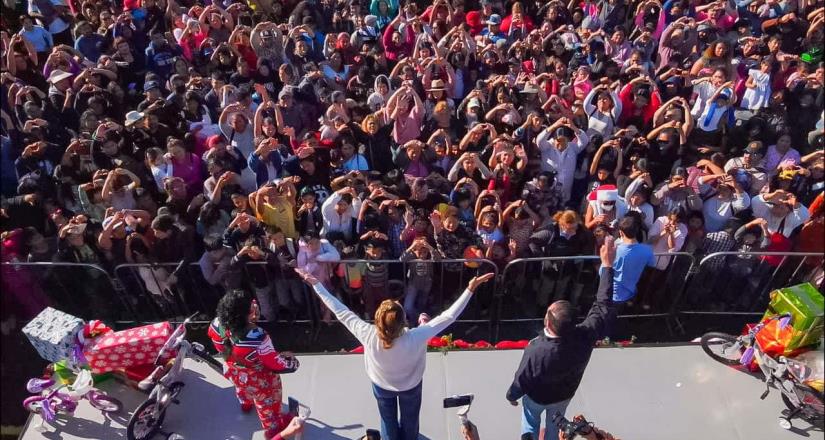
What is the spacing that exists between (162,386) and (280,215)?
2.06 meters

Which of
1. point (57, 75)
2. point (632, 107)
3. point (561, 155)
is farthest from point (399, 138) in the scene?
point (57, 75)

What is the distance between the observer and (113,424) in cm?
500

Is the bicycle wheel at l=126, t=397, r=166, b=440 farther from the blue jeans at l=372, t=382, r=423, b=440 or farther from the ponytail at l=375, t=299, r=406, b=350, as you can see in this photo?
the ponytail at l=375, t=299, r=406, b=350

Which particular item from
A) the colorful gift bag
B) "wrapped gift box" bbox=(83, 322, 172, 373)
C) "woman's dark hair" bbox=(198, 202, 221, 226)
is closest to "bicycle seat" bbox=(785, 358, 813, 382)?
the colorful gift bag

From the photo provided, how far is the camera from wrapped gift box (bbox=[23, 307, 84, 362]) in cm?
462

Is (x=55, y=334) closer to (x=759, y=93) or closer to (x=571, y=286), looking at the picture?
(x=571, y=286)

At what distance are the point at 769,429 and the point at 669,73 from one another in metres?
5.31

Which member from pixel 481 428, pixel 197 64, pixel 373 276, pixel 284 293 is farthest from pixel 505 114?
pixel 197 64

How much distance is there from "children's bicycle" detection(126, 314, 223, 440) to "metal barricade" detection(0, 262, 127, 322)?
4.49 feet

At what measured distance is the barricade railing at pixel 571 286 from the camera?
19.3 feet

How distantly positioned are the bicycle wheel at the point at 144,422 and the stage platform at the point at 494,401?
265 millimetres

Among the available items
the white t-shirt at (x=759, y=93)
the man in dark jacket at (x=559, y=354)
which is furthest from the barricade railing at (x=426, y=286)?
the white t-shirt at (x=759, y=93)

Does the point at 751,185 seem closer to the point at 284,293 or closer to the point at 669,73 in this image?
the point at 669,73

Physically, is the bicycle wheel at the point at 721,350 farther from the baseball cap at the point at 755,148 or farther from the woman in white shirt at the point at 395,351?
the woman in white shirt at the point at 395,351
